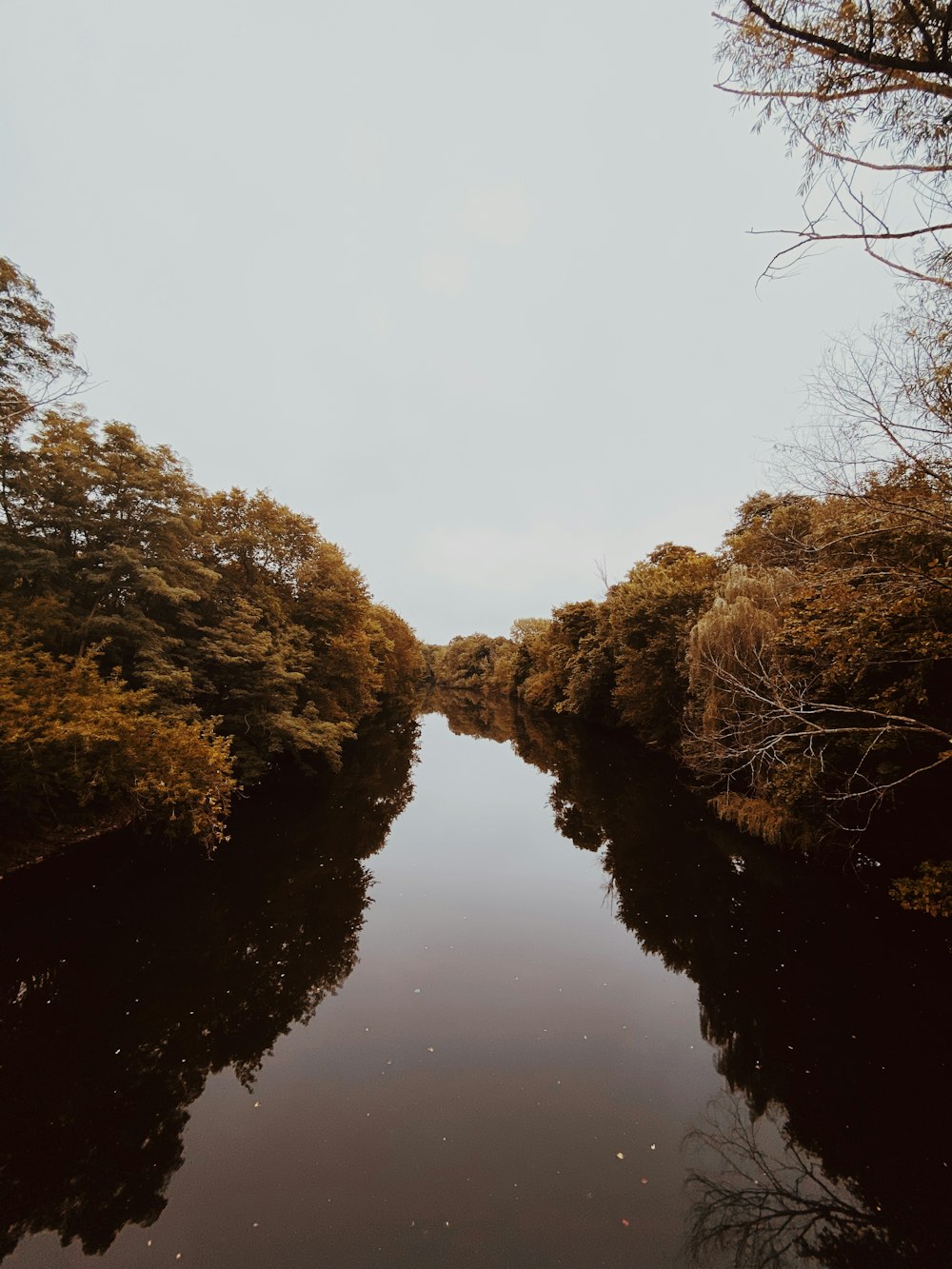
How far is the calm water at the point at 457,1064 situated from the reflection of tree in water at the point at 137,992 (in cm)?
4

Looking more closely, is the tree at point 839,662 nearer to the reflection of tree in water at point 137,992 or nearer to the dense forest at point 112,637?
the reflection of tree in water at point 137,992

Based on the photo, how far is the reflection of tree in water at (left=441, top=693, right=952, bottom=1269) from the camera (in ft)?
14.7

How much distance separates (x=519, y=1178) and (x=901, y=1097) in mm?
4565

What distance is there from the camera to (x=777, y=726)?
1084 cm

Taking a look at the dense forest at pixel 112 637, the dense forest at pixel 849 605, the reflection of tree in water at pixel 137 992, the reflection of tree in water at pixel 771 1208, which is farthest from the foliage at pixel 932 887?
the dense forest at pixel 112 637

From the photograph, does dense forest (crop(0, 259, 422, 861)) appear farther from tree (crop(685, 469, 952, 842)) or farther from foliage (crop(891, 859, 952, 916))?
foliage (crop(891, 859, 952, 916))

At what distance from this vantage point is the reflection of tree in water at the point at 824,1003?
4492 mm

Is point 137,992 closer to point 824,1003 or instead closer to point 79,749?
point 79,749

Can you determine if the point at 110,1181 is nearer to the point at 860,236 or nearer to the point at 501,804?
the point at 860,236

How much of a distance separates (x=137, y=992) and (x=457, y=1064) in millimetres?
4898

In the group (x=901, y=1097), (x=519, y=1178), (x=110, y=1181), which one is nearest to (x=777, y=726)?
(x=901, y=1097)

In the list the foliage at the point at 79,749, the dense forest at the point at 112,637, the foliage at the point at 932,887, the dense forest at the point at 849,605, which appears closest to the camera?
the dense forest at the point at 849,605

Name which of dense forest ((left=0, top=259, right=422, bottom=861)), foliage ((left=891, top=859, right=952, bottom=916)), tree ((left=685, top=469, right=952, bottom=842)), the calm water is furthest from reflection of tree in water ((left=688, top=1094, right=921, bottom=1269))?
dense forest ((left=0, top=259, right=422, bottom=861))

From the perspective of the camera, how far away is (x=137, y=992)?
23.1 ft
